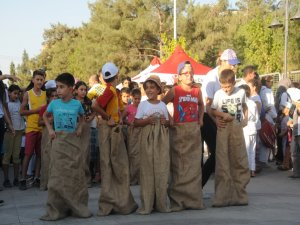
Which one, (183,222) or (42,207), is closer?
(183,222)

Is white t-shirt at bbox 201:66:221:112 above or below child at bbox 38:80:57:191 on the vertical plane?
above

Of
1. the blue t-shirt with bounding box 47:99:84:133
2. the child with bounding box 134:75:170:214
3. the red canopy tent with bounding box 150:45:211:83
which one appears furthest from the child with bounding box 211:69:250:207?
the red canopy tent with bounding box 150:45:211:83

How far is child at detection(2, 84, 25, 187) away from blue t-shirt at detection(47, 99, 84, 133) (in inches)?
128

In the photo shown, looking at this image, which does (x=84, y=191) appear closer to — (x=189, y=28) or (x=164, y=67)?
(x=164, y=67)

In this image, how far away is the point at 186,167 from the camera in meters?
7.48

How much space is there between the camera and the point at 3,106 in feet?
30.6

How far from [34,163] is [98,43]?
47.4 m

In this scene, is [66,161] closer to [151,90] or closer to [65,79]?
[65,79]

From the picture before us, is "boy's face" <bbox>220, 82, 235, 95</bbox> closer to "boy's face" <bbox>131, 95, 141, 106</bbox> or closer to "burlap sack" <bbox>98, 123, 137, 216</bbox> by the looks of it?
"burlap sack" <bbox>98, 123, 137, 216</bbox>

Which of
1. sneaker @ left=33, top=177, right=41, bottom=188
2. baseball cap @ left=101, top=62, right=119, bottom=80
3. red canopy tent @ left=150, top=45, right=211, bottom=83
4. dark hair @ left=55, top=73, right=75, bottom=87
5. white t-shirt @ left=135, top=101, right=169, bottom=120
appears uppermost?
red canopy tent @ left=150, top=45, right=211, bottom=83

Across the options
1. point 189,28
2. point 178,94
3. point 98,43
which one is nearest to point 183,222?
point 178,94

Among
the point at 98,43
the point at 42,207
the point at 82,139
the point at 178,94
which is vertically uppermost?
the point at 98,43

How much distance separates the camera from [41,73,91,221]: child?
694cm

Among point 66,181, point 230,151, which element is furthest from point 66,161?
point 230,151
